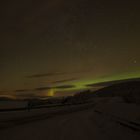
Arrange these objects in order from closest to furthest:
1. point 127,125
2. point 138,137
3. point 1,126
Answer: point 138,137
point 127,125
point 1,126

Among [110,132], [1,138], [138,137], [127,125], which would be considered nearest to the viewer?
[138,137]

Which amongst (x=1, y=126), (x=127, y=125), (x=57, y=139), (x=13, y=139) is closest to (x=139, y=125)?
(x=127, y=125)

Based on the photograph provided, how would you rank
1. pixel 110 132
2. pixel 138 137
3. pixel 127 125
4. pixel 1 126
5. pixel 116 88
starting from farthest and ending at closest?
1. pixel 116 88
2. pixel 1 126
3. pixel 127 125
4. pixel 110 132
5. pixel 138 137

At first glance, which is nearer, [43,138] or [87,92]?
Answer: [43,138]

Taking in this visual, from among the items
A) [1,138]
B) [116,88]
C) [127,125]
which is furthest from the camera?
[116,88]

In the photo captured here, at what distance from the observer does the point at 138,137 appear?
7016 mm

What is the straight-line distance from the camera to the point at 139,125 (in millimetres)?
8469

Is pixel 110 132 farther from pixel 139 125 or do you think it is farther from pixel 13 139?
pixel 13 139

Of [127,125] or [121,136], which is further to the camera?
[127,125]

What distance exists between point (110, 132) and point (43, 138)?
3176 mm

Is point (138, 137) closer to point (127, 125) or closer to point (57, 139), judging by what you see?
point (127, 125)

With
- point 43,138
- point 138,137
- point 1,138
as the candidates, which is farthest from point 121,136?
point 1,138

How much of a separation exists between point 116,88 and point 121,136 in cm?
12257

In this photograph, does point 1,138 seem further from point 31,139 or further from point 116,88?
point 116,88
